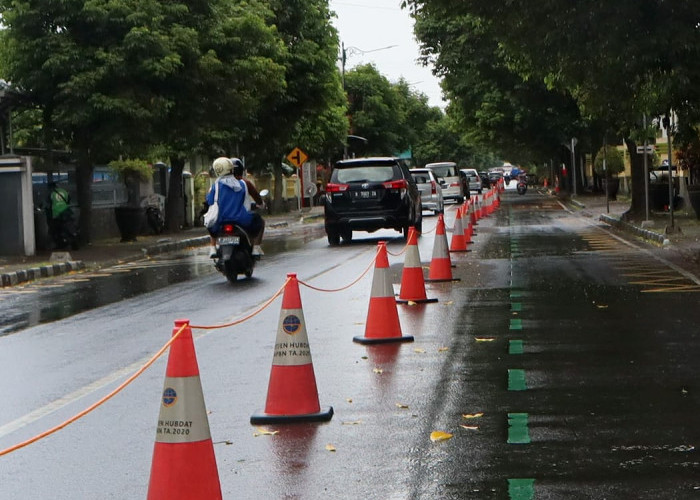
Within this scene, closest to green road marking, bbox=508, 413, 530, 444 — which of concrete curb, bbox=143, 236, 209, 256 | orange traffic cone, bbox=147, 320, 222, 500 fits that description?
orange traffic cone, bbox=147, 320, 222, 500

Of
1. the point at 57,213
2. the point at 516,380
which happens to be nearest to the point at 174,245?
the point at 57,213

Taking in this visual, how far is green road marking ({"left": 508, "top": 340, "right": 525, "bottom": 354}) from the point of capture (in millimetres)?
10469

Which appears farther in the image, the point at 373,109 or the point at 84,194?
the point at 373,109

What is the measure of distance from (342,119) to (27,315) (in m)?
48.6

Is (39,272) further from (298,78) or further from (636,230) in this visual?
(298,78)

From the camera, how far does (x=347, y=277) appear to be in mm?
18297

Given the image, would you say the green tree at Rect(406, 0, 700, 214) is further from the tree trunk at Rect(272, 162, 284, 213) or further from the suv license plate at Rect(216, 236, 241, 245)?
the tree trunk at Rect(272, 162, 284, 213)

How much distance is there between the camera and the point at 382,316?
11156mm

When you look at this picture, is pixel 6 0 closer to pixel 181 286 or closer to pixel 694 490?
pixel 181 286

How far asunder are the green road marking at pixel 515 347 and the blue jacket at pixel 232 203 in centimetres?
761

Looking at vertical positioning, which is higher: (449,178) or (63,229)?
(449,178)

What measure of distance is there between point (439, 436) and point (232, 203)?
438 inches

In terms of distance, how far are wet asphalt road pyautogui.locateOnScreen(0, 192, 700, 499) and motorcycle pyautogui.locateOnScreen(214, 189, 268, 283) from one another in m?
1.67

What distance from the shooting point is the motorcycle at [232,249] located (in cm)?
1775
